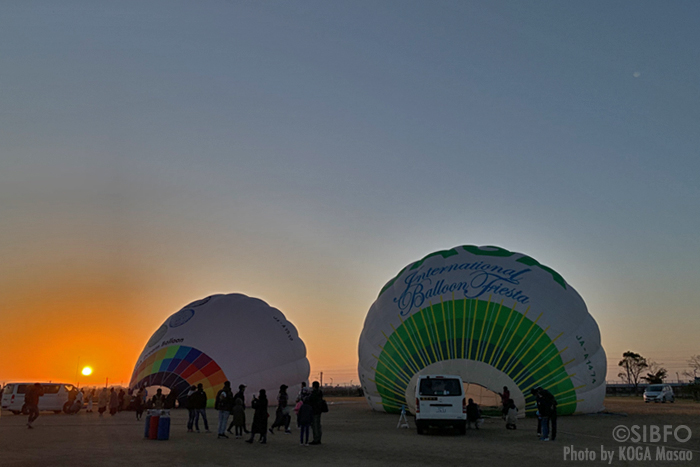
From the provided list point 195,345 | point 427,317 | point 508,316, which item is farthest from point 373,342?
point 195,345

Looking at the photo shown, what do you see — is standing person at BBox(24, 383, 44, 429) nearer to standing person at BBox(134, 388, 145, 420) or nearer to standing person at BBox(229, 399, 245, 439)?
standing person at BBox(134, 388, 145, 420)

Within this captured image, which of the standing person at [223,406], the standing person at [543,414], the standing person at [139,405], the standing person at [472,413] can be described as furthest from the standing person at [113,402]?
the standing person at [543,414]

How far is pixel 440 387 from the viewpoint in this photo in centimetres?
1681

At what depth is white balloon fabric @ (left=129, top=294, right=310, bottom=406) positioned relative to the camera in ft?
89.2

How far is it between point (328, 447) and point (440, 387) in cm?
459

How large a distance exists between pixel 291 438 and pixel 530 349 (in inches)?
345

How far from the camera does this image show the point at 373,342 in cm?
2303

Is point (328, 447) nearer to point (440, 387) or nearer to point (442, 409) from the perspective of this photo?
point (442, 409)

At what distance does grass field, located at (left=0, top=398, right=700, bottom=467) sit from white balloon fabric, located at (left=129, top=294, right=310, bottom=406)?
838 cm

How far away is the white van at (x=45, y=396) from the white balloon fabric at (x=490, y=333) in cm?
1413

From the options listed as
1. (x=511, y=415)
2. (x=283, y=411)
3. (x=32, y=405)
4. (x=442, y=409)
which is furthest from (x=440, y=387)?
(x=32, y=405)

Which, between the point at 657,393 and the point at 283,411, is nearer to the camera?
the point at 283,411

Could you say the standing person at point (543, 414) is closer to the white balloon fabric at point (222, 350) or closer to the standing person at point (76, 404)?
the white balloon fabric at point (222, 350)

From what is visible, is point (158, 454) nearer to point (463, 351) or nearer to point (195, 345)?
point (463, 351)
